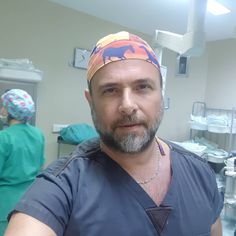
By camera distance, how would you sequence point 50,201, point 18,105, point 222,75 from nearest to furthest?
point 50,201
point 18,105
point 222,75

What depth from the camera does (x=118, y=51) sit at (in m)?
0.76

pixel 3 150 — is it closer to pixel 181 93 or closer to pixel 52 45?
pixel 52 45

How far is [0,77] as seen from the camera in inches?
90.6

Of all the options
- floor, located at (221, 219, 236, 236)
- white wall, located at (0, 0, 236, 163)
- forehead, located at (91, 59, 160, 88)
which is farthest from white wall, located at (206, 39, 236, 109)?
forehead, located at (91, 59, 160, 88)

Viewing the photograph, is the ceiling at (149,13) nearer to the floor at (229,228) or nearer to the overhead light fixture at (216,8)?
the overhead light fixture at (216,8)

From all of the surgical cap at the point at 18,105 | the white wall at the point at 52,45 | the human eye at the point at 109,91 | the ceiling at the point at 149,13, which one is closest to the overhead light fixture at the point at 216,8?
the ceiling at the point at 149,13

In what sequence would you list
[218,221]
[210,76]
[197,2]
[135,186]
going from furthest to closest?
1. [210,76]
2. [197,2]
3. [218,221]
4. [135,186]

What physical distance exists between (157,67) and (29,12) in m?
2.21

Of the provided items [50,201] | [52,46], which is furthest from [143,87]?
[52,46]

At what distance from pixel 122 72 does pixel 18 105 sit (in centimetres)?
125

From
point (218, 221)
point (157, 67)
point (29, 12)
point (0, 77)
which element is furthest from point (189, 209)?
point (29, 12)

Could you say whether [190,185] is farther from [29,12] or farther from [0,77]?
[29,12]

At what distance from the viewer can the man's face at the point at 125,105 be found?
74 cm

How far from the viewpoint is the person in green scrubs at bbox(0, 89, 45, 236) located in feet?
5.55
